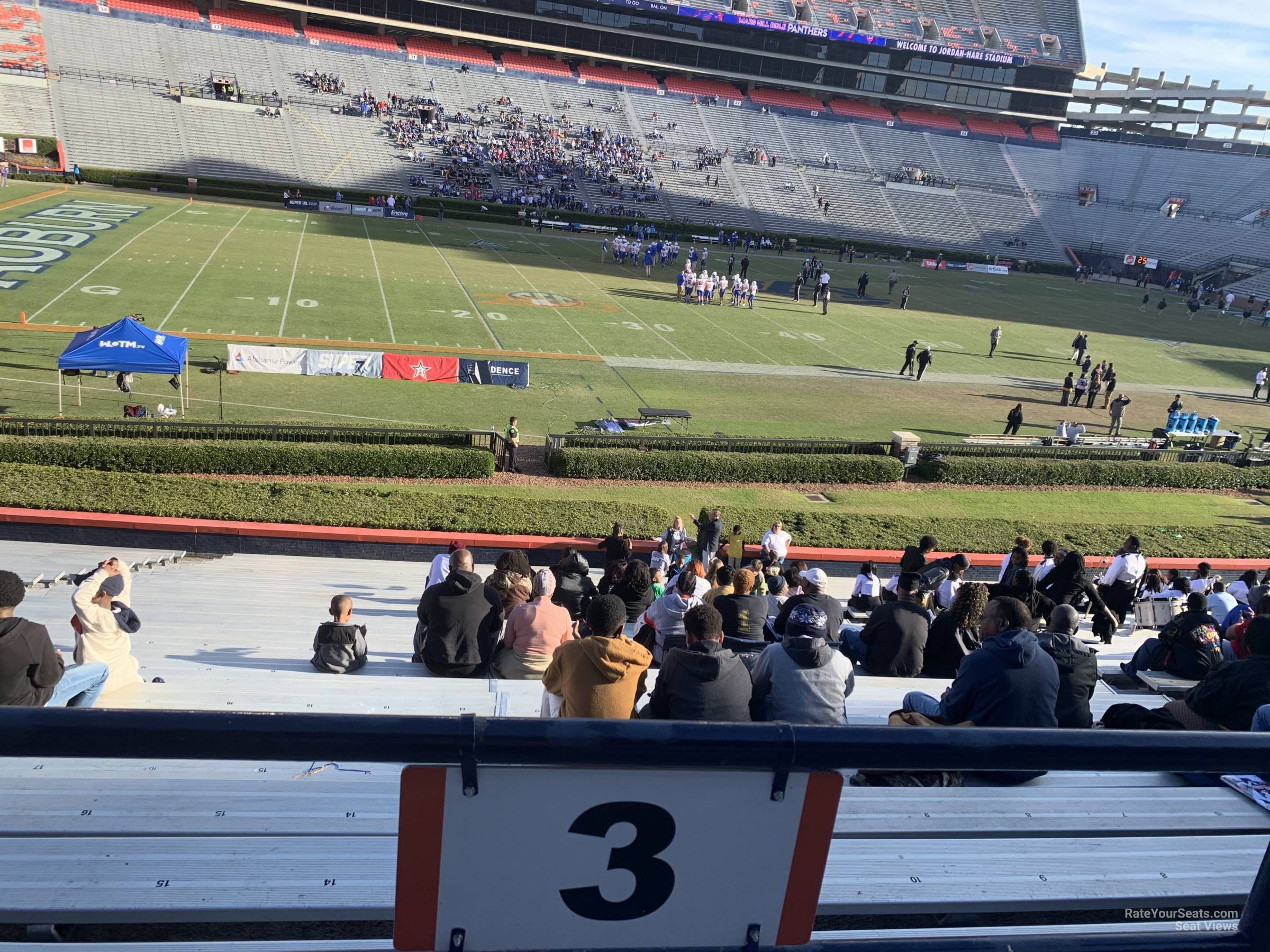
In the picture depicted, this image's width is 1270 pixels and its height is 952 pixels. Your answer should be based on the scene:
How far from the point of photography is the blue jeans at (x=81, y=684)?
5652 millimetres

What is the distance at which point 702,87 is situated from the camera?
85.5 m

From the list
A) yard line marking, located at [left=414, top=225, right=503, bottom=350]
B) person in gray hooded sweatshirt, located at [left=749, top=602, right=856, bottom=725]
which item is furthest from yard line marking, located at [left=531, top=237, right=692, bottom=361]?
person in gray hooded sweatshirt, located at [left=749, top=602, right=856, bottom=725]

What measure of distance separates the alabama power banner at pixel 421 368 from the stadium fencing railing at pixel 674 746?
24190 mm

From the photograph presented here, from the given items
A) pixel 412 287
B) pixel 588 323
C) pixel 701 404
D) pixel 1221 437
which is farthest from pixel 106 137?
pixel 1221 437

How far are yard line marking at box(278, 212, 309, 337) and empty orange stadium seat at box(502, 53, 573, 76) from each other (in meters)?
36.0

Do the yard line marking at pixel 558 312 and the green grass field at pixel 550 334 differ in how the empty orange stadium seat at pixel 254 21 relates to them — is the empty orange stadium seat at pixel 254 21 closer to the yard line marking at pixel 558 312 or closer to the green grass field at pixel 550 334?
the green grass field at pixel 550 334

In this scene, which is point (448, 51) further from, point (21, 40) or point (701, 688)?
point (701, 688)

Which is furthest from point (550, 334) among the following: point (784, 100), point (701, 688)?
point (784, 100)

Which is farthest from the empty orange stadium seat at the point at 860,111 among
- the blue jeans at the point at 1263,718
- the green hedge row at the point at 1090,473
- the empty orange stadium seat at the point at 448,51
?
the blue jeans at the point at 1263,718

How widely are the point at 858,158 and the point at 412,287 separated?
54.4 meters

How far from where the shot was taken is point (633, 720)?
190cm

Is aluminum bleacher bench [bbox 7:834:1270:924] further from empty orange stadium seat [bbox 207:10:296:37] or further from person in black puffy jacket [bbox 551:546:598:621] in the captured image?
empty orange stadium seat [bbox 207:10:296:37]

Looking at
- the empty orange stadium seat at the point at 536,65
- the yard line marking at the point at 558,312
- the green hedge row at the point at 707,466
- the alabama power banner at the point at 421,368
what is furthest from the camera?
the empty orange stadium seat at the point at 536,65

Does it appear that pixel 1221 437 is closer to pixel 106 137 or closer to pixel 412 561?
pixel 412 561
